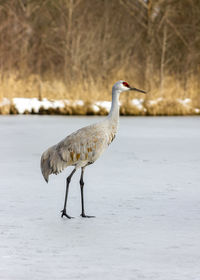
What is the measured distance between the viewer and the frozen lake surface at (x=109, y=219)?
4258 millimetres

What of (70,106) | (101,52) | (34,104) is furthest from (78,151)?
(101,52)

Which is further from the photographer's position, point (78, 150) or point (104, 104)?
point (104, 104)

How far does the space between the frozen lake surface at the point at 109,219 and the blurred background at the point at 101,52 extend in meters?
10.0

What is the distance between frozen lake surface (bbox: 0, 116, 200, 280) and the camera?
426 cm

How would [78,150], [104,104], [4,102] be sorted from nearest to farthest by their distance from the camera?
[78,150], [4,102], [104,104]

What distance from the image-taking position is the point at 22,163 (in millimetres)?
9812

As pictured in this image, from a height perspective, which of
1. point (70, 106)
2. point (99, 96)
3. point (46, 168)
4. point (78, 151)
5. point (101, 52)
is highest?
point (101, 52)

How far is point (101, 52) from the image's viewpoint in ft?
93.6

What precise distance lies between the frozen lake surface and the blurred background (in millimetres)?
10009

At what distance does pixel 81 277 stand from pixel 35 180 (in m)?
4.30

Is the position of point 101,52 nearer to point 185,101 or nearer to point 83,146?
point 185,101

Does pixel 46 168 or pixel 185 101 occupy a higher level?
pixel 46 168

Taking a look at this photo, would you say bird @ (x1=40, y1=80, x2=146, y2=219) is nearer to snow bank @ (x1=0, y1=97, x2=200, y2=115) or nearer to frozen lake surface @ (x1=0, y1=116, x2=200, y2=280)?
frozen lake surface @ (x1=0, y1=116, x2=200, y2=280)

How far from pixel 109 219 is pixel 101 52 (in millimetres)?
23032
